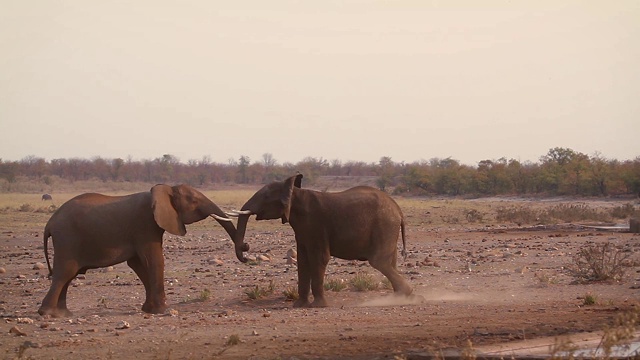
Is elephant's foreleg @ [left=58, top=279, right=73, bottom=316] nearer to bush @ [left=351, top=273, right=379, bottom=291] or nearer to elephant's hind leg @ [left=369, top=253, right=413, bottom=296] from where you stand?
elephant's hind leg @ [left=369, top=253, right=413, bottom=296]

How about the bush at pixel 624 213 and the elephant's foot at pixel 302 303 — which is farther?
the bush at pixel 624 213

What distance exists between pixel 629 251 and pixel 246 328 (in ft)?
40.7

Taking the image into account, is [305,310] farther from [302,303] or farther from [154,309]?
[154,309]

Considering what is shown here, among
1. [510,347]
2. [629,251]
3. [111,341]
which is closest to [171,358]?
[111,341]

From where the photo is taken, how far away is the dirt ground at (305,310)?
1172 cm

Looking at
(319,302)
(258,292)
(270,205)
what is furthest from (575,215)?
(319,302)

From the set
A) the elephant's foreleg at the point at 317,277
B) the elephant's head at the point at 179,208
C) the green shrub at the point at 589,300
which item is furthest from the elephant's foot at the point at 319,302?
the green shrub at the point at 589,300

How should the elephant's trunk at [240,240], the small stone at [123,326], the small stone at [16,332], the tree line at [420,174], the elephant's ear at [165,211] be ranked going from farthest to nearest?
the tree line at [420,174] < the elephant's trunk at [240,240] < the elephant's ear at [165,211] < the small stone at [123,326] < the small stone at [16,332]

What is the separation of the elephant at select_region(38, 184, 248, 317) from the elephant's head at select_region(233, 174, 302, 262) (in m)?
1.10

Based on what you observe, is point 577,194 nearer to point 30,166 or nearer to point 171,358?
point 171,358

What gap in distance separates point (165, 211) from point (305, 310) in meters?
2.48

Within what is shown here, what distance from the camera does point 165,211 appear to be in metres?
14.9

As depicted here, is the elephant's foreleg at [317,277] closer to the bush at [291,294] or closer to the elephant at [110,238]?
the bush at [291,294]

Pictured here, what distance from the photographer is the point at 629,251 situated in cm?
2270
